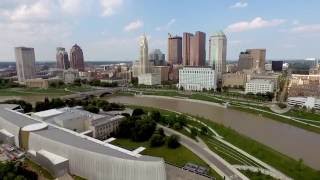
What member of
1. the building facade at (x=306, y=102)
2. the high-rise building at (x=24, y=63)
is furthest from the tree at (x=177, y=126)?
the high-rise building at (x=24, y=63)

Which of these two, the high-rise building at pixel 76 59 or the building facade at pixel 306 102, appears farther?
→ the high-rise building at pixel 76 59

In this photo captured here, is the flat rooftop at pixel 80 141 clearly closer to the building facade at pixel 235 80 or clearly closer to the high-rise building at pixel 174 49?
the building facade at pixel 235 80

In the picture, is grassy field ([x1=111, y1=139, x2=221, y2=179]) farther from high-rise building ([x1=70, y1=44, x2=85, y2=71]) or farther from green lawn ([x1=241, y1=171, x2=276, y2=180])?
high-rise building ([x1=70, y1=44, x2=85, y2=71])

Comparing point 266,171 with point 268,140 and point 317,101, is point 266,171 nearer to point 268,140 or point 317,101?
point 268,140

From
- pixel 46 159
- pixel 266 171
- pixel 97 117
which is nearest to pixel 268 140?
pixel 266 171

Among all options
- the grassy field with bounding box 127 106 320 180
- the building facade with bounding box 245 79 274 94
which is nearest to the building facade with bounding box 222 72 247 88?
the building facade with bounding box 245 79 274 94

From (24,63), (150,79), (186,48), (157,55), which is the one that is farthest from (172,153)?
(157,55)

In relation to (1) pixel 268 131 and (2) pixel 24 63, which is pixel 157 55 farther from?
(1) pixel 268 131
